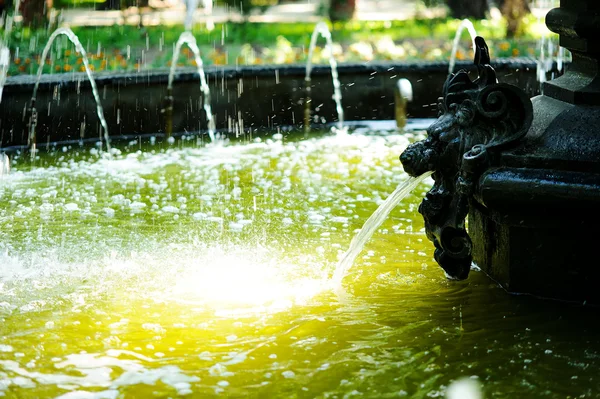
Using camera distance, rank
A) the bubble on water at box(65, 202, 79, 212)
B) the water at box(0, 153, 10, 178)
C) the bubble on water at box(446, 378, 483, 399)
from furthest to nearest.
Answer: the water at box(0, 153, 10, 178) < the bubble on water at box(65, 202, 79, 212) < the bubble on water at box(446, 378, 483, 399)

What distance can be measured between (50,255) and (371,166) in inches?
133

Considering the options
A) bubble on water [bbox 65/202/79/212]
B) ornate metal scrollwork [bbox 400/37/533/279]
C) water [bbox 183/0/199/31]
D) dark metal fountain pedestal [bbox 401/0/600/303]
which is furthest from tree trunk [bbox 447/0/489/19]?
ornate metal scrollwork [bbox 400/37/533/279]

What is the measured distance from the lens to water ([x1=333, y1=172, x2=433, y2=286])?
5.21 m

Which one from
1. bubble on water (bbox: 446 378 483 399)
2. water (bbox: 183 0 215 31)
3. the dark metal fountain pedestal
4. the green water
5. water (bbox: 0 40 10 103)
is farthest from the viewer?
water (bbox: 183 0 215 31)

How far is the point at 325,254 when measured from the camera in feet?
18.5

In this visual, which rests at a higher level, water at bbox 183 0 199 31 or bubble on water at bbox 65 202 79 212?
water at bbox 183 0 199 31

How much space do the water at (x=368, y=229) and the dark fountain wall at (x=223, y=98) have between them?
4596 millimetres

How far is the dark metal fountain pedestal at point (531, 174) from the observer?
443 cm

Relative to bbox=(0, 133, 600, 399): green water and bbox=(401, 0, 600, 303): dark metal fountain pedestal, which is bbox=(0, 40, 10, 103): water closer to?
bbox=(0, 133, 600, 399): green water

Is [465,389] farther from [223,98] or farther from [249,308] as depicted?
[223,98]

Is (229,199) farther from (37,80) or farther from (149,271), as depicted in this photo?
(37,80)

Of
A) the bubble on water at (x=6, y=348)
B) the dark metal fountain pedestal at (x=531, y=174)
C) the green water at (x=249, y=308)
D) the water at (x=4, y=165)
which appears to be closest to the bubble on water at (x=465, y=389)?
the green water at (x=249, y=308)

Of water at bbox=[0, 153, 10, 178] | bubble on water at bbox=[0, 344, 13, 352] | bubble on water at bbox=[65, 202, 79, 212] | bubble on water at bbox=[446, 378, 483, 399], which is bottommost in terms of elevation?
bubble on water at bbox=[446, 378, 483, 399]

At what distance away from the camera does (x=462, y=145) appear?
4754mm
